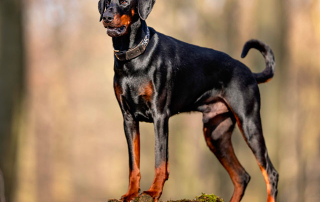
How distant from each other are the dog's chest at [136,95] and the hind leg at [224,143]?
1088mm

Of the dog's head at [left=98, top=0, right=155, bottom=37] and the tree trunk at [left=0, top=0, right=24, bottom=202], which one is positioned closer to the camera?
the dog's head at [left=98, top=0, right=155, bottom=37]

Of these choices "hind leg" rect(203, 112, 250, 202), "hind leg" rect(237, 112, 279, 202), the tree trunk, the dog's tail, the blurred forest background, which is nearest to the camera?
"hind leg" rect(237, 112, 279, 202)

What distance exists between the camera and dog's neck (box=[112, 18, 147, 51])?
3.24 metres

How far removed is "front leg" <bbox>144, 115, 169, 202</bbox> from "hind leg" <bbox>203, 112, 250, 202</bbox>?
40.9 inches

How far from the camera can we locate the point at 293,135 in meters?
9.09

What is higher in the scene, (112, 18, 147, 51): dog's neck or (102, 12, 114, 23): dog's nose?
(102, 12, 114, 23): dog's nose

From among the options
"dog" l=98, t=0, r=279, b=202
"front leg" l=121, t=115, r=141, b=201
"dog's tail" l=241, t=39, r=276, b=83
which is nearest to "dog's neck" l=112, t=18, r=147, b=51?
"dog" l=98, t=0, r=279, b=202

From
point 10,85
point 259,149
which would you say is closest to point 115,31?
point 259,149

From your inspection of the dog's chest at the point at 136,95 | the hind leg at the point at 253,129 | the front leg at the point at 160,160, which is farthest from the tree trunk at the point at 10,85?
the hind leg at the point at 253,129

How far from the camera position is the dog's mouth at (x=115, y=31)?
2.92 m

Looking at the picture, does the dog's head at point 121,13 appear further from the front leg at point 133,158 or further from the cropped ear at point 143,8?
the front leg at point 133,158

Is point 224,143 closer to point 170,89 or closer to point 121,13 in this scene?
point 170,89

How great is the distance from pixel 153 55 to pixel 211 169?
6.75m

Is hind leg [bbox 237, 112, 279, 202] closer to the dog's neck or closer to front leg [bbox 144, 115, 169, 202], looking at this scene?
front leg [bbox 144, 115, 169, 202]
